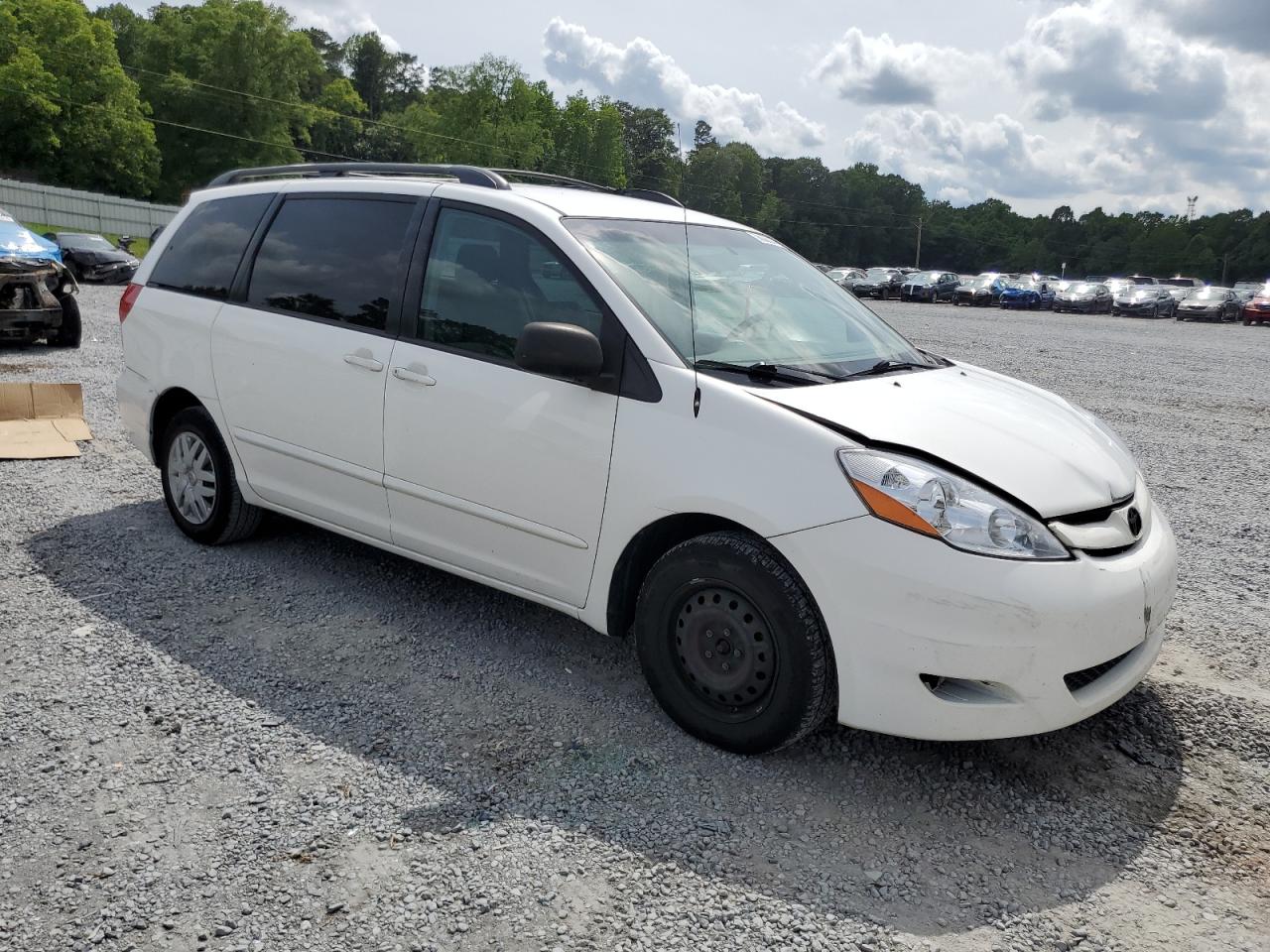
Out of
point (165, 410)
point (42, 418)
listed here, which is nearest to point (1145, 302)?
point (42, 418)

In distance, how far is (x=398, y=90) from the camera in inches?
5305

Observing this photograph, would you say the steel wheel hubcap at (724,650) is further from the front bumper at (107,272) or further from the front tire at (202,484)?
the front bumper at (107,272)

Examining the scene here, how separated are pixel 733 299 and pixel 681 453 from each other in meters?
0.87

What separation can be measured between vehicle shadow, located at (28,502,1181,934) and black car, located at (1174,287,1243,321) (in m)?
42.8

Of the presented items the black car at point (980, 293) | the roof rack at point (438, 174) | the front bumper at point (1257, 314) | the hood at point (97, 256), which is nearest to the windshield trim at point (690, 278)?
the roof rack at point (438, 174)

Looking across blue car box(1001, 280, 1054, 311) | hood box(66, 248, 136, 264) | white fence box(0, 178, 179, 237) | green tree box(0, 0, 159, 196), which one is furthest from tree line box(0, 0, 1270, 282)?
blue car box(1001, 280, 1054, 311)

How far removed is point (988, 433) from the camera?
351 centimetres

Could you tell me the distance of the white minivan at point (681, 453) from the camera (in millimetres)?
3141

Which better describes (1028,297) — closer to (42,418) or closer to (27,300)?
(27,300)

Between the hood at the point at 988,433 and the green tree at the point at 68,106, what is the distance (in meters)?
68.6

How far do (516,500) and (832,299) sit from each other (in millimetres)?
1739

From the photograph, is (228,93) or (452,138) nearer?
(228,93)

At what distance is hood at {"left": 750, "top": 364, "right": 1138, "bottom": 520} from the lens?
10.8 feet

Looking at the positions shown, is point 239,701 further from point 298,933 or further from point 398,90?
point 398,90
